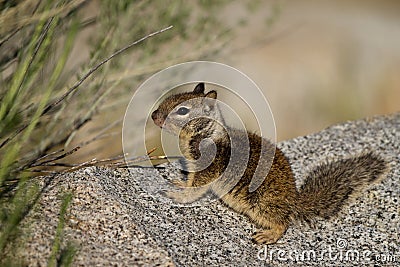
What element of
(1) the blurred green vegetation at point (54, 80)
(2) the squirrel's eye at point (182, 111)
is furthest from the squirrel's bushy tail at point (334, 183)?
(1) the blurred green vegetation at point (54, 80)

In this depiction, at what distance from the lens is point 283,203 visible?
12.1 ft

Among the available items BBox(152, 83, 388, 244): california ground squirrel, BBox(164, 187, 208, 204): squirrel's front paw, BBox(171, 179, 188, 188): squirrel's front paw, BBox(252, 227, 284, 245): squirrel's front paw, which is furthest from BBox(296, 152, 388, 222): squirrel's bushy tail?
BBox(171, 179, 188, 188): squirrel's front paw

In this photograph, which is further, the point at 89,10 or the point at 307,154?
the point at 89,10

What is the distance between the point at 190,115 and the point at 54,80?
1.18m

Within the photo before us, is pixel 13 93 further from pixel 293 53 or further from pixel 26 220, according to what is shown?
pixel 293 53

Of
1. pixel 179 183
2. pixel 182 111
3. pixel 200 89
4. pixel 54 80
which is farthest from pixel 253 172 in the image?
pixel 54 80

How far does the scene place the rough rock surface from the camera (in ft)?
10.1

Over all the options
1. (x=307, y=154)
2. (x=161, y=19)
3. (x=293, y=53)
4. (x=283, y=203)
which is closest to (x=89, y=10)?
(x=293, y=53)

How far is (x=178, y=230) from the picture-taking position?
345 centimetres

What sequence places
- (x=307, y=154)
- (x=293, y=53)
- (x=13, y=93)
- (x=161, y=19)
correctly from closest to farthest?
(x=13, y=93), (x=307, y=154), (x=161, y=19), (x=293, y=53)

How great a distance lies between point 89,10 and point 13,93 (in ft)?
21.4

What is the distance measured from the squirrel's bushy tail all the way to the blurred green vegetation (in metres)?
1.29

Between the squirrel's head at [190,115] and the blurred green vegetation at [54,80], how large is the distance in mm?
522

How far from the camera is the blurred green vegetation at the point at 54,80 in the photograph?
9.52ft
